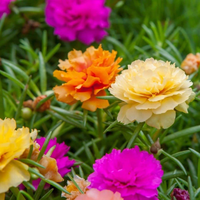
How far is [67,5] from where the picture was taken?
3.16 ft

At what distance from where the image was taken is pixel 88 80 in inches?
21.9

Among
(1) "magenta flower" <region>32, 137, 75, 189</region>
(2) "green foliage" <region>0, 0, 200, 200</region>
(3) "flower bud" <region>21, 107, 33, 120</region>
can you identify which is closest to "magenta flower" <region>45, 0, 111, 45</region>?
(2) "green foliage" <region>0, 0, 200, 200</region>

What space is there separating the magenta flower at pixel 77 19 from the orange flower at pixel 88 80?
0.37 meters

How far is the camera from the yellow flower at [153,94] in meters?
0.48

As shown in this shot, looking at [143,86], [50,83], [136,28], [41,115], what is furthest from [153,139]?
[136,28]

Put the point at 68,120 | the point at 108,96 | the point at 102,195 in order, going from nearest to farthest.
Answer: the point at 102,195, the point at 108,96, the point at 68,120

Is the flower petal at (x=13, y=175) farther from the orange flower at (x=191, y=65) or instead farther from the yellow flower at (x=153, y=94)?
the orange flower at (x=191, y=65)

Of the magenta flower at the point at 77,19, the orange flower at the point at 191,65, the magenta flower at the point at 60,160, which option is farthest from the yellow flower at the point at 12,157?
the magenta flower at the point at 77,19

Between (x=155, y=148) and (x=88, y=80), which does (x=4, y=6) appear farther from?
(x=155, y=148)

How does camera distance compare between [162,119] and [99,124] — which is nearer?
[162,119]

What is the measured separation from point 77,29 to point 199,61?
361mm

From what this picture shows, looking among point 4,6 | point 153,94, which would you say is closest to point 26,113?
point 153,94

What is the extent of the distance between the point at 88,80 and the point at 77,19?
0.45 meters

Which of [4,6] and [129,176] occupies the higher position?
[4,6]
